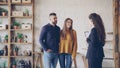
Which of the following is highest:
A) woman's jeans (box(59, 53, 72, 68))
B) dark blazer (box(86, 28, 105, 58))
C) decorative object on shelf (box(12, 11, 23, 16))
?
decorative object on shelf (box(12, 11, 23, 16))

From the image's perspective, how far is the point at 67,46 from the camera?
5488 mm

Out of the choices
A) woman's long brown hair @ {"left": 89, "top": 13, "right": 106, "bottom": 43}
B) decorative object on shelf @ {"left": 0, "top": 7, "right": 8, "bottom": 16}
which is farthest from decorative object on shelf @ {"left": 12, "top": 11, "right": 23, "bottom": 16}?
woman's long brown hair @ {"left": 89, "top": 13, "right": 106, "bottom": 43}

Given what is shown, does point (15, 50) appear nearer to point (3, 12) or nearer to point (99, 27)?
point (3, 12)

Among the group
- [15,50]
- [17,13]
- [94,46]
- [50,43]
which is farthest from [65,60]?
[17,13]

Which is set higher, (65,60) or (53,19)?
(53,19)

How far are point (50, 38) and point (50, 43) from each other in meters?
0.10

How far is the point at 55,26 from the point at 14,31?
1.16 metres

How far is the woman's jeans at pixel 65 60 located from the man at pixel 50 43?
10 cm

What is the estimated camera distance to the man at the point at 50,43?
17.6 ft

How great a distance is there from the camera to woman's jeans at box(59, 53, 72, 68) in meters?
5.50

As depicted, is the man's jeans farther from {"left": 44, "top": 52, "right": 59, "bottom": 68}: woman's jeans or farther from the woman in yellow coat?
the woman in yellow coat

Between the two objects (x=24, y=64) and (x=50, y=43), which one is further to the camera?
(x=24, y=64)

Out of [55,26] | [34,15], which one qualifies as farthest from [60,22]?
[34,15]

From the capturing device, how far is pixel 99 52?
5156 mm
